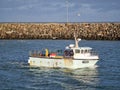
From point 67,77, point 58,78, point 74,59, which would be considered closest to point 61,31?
point 74,59

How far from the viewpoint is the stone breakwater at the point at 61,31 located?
470 ft

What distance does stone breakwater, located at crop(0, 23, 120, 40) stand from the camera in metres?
143

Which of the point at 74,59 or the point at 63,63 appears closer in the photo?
the point at 74,59

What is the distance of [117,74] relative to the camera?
58906 millimetres

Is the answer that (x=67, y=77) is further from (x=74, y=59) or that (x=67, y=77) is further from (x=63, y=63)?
(x=63, y=63)

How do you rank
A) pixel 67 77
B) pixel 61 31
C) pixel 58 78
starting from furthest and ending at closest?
pixel 61 31, pixel 67 77, pixel 58 78

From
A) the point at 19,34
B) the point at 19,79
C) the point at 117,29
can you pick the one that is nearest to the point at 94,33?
the point at 117,29

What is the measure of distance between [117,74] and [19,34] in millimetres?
97433

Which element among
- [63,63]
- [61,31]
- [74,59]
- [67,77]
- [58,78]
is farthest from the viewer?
[61,31]

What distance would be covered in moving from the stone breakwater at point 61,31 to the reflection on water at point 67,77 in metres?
79.3

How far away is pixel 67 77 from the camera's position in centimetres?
5572

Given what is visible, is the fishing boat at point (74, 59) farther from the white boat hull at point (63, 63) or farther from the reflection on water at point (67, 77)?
the reflection on water at point (67, 77)

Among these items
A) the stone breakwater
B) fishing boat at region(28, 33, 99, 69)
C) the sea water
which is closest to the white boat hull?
fishing boat at region(28, 33, 99, 69)

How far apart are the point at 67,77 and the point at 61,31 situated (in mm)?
97616
